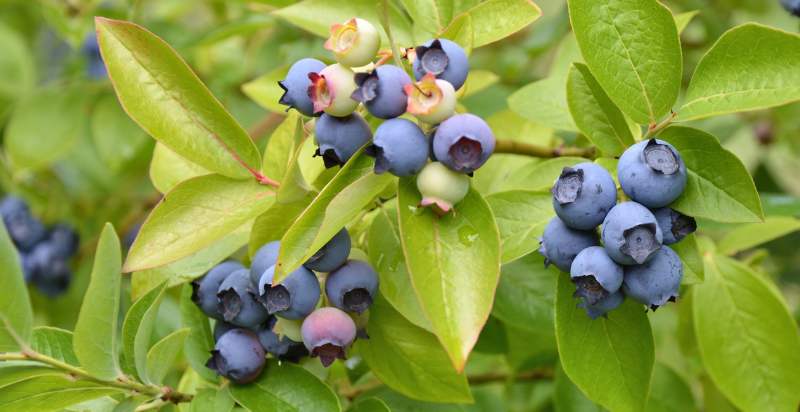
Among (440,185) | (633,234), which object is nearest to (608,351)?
(633,234)

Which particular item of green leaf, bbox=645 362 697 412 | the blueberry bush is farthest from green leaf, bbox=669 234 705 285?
green leaf, bbox=645 362 697 412

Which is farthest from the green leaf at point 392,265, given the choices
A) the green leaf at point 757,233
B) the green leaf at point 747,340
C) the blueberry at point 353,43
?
the green leaf at point 757,233

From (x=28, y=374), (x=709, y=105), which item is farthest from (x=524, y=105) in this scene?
(x=28, y=374)

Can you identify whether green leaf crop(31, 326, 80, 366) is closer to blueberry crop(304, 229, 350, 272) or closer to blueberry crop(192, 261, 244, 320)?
blueberry crop(192, 261, 244, 320)

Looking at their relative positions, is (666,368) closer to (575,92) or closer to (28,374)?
(575,92)

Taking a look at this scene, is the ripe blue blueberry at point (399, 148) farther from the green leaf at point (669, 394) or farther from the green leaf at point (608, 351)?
the green leaf at point (669, 394)

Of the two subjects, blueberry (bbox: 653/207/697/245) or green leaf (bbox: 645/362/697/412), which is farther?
green leaf (bbox: 645/362/697/412)
